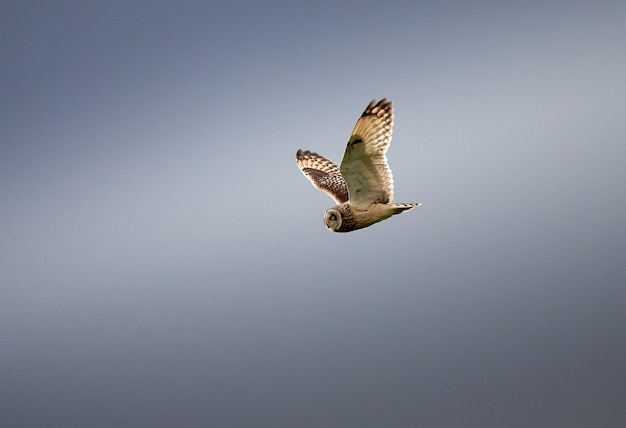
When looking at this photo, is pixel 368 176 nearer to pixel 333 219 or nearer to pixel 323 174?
pixel 333 219

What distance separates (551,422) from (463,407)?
31636mm

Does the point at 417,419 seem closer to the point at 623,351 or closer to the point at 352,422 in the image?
the point at 352,422

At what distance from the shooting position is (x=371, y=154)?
10.5 meters

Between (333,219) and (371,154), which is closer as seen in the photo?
(371,154)

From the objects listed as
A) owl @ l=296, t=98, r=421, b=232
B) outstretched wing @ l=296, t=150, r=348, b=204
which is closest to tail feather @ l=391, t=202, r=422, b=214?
owl @ l=296, t=98, r=421, b=232

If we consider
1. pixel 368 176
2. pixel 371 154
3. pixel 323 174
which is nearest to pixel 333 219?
pixel 368 176


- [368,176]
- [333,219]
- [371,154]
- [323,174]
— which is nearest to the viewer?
[371,154]

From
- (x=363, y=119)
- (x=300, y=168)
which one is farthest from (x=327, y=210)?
(x=300, y=168)

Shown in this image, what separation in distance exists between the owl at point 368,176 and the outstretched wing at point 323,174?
182 cm

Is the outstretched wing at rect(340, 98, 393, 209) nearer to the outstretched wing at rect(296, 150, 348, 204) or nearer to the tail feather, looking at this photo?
the tail feather

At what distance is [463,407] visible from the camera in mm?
195250

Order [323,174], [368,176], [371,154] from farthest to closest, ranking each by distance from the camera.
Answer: [323,174] < [368,176] < [371,154]

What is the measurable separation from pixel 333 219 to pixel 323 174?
15.7ft

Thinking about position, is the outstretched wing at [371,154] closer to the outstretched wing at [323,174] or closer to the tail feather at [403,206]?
the tail feather at [403,206]
